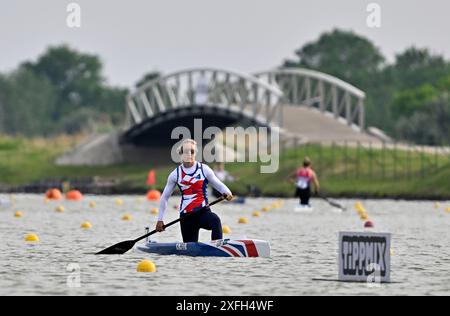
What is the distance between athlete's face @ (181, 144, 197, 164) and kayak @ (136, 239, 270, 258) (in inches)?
59.9

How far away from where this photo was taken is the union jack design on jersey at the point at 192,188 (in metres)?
22.5

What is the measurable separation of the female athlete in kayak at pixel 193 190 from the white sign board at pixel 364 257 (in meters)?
3.72

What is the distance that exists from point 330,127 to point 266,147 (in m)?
15.8

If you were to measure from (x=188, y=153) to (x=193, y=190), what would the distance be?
2.85 feet

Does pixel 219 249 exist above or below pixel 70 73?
below

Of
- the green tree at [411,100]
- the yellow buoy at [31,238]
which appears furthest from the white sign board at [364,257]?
the green tree at [411,100]

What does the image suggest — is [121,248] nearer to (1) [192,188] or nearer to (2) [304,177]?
(1) [192,188]

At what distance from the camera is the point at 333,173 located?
68.4 metres

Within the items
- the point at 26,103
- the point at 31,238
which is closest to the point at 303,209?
the point at 31,238

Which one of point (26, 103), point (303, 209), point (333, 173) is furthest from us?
point (26, 103)

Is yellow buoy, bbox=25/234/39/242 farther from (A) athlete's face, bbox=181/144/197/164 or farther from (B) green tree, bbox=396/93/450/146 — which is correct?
(B) green tree, bbox=396/93/450/146
